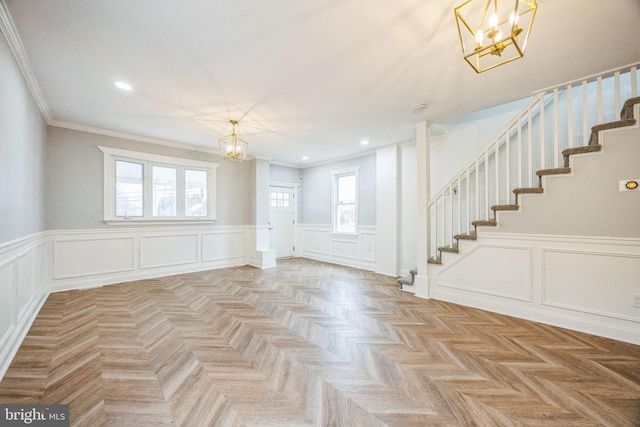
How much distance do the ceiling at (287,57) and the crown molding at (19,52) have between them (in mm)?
33

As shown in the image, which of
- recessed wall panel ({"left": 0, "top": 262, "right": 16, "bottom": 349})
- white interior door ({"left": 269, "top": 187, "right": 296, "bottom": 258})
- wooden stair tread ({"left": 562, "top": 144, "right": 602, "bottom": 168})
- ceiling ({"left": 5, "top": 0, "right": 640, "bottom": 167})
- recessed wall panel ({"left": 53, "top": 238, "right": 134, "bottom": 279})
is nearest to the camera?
ceiling ({"left": 5, "top": 0, "right": 640, "bottom": 167})

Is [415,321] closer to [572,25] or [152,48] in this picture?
[572,25]

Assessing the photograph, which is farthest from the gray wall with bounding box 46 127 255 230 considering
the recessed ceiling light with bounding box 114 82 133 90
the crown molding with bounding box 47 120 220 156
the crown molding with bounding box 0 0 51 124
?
the recessed ceiling light with bounding box 114 82 133 90

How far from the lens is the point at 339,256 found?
621 centimetres

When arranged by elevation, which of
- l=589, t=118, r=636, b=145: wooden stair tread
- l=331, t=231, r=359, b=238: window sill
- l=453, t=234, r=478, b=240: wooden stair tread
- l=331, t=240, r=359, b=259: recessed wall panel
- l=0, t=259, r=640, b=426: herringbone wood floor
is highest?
l=589, t=118, r=636, b=145: wooden stair tread

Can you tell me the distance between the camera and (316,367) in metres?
1.98

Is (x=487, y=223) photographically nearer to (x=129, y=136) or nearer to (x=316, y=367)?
(x=316, y=367)

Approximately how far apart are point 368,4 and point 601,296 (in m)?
3.45

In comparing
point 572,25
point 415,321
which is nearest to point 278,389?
point 415,321

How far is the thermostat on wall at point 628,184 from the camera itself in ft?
7.70

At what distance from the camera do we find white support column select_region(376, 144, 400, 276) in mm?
4957

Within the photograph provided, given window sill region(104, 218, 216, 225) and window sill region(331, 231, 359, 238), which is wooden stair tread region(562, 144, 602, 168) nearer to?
window sill region(331, 231, 359, 238)

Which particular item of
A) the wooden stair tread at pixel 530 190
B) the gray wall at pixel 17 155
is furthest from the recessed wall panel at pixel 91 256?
the wooden stair tread at pixel 530 190

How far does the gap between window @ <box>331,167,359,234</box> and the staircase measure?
2.25 m
